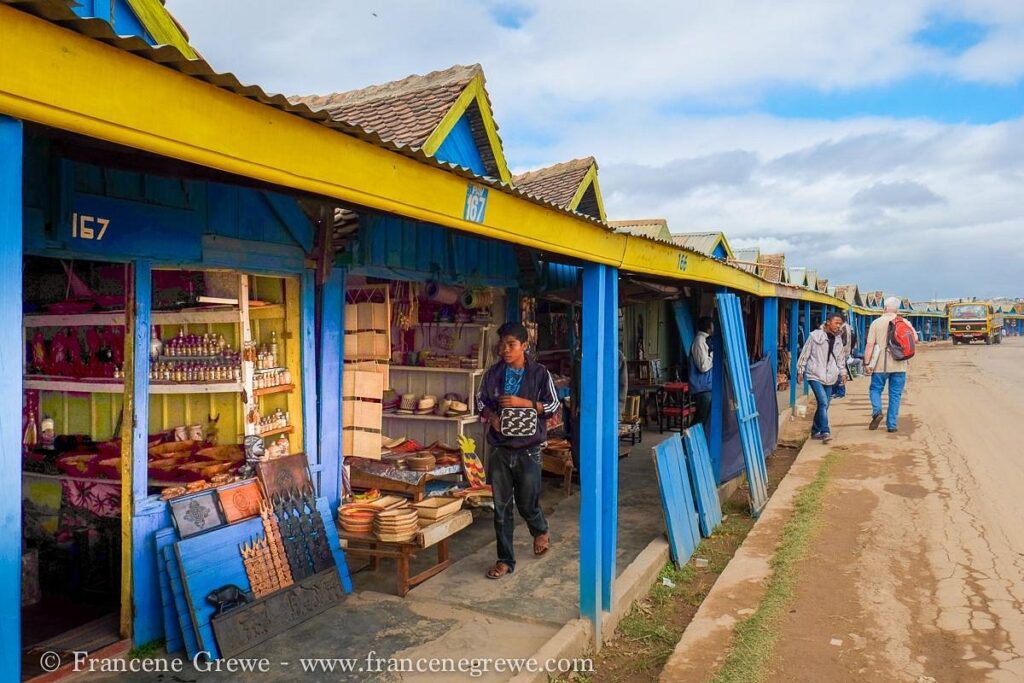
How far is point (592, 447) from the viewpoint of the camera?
4578 millimetres

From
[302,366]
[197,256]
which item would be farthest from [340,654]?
[197,256]

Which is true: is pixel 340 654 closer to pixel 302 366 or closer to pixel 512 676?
pixel 512 676

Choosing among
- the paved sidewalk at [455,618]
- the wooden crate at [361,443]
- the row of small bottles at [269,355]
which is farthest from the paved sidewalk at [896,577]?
the row of small bottles at [269,355]

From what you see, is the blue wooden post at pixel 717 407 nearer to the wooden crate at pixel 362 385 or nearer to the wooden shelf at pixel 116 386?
the wooden crate at pixel 362 385

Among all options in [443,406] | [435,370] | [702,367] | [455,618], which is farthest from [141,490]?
[702,367]

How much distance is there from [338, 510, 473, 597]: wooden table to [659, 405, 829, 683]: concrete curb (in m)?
1.90

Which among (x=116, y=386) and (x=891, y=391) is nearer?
(x=116, y=386)

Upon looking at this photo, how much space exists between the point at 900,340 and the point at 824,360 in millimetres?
1340

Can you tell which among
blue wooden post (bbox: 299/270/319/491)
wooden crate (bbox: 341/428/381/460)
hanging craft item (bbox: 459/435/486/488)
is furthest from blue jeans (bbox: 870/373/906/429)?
blue wooden post (bbox: 299/270/319/491)

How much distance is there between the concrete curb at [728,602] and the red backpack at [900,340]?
14.3ft

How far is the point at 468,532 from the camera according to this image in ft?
22.0

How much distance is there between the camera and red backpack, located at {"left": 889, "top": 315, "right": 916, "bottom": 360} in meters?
10.5

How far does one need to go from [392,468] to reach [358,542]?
3.35 ft

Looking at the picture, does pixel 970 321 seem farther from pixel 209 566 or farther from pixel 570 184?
pixel 209 566
